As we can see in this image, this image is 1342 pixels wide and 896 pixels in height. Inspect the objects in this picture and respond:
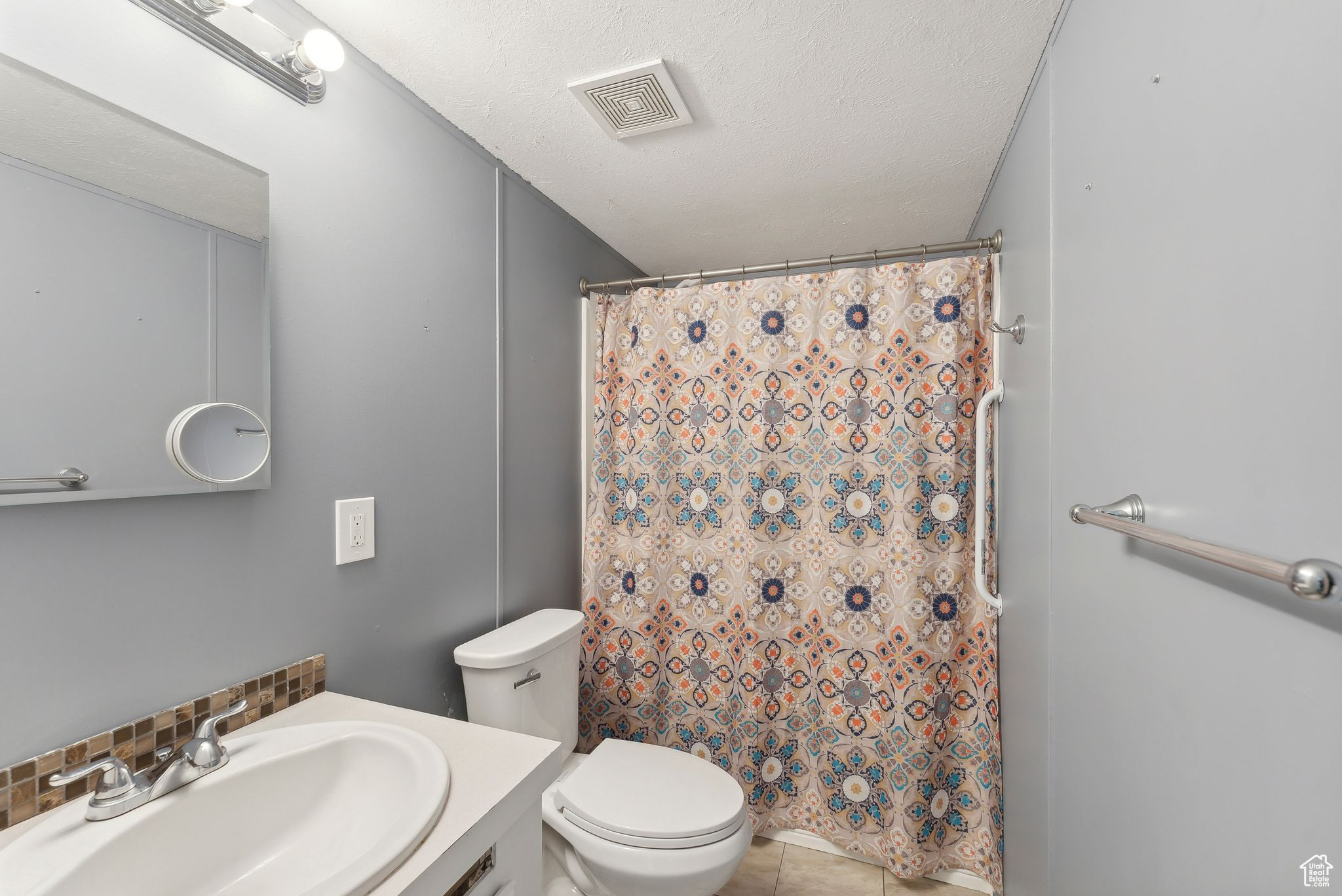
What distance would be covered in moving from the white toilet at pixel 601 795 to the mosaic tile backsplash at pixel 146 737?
16.1 inches

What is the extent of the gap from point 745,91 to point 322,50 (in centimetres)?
91

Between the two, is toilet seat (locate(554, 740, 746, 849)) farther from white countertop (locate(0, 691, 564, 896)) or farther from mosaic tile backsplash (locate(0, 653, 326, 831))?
mosaic tile backsplash (locate(0, 653, 326, 831))

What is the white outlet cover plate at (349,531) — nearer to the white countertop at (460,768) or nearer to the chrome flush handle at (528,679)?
the white countertop at (460,768)

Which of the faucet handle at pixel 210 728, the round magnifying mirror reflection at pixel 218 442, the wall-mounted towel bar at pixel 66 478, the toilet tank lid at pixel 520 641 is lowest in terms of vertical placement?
the toilet tank lid at pixel 520 641

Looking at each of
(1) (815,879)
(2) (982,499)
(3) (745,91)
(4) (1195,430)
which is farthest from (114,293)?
(1) (815,879)

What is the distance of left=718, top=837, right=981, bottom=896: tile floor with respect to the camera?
68.0 inches

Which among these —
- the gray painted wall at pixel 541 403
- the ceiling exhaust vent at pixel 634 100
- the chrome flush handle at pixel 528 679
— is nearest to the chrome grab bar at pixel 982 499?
the ceiling exhaust vent at pixel 634 100

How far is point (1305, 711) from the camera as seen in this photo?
47 centimetres

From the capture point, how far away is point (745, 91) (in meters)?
1.38

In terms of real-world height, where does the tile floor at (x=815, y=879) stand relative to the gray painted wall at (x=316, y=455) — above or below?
below

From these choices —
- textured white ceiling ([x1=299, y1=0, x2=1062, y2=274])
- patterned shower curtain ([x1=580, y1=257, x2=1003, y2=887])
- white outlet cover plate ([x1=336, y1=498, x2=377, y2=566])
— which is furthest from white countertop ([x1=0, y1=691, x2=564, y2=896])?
textured white ceiling ([x1=299, y1=0, x2=1062, y2=274])

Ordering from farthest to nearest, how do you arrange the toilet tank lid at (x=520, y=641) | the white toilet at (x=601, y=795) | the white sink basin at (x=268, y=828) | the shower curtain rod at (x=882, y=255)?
1. the shower curtain rod at (x=882, y=255)
2. the toilet tank lid at (x=520, y=641)
3. the white toilet at (x=601, y=795)
4. the white sink basin at (x=268, y=828)

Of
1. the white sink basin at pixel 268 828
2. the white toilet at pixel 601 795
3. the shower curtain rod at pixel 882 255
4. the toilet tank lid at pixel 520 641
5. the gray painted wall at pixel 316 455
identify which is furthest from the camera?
the shower curtain rod at pixel 882 255

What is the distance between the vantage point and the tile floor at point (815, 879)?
1728 millimetres
